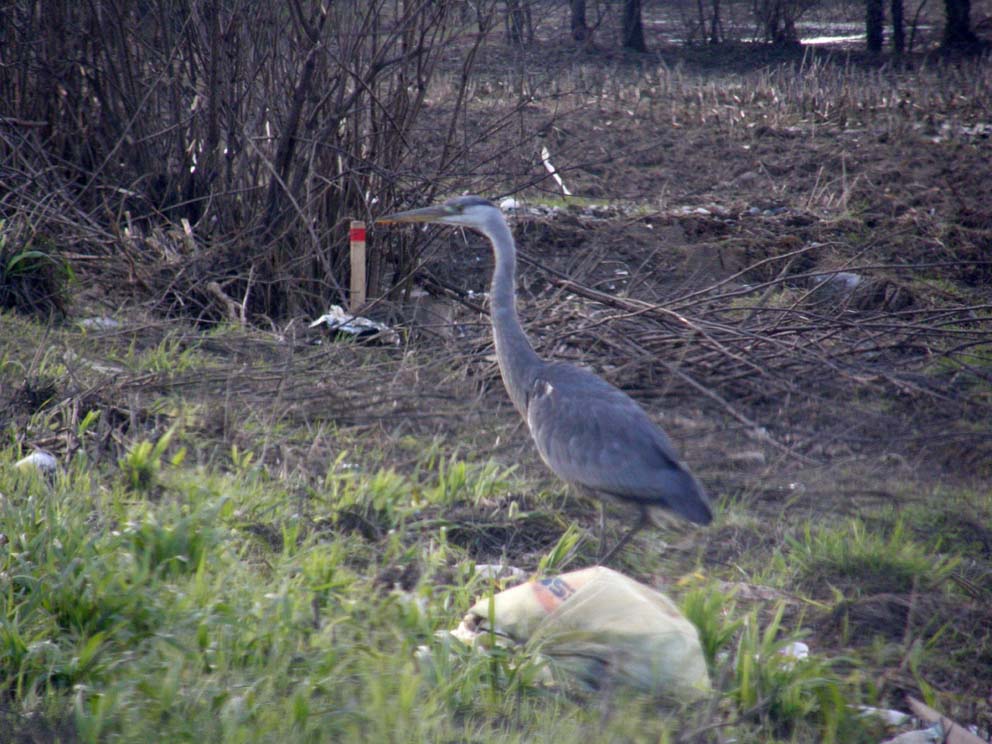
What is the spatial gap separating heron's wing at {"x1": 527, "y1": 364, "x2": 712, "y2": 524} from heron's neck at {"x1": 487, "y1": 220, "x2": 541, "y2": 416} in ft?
0.80

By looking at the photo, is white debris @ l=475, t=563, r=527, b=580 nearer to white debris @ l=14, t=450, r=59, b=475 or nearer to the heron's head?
white debris @ l=14, t=450, r=59, b=475

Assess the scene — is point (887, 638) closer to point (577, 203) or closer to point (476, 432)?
point (476, 432)

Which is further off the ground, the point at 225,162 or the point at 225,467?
the point at 225,162

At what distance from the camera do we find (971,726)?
313 centimetres

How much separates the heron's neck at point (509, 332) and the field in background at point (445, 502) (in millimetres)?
372

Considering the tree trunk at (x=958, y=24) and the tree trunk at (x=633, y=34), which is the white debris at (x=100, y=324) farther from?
the tree trunk at (x=958, y=24)

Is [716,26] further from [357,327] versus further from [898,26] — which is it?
[357,327]

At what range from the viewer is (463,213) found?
5.40 meters

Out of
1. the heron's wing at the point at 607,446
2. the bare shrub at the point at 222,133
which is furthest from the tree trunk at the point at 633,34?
the heron's wing at the point at 607,446

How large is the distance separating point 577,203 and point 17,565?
9.13 meters

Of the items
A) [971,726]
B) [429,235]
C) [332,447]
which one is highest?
[429,235]

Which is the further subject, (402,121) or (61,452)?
(402,121)

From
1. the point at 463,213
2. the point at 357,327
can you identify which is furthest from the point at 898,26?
the point at 463,213

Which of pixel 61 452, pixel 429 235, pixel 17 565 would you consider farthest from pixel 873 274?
pixel 17 565
